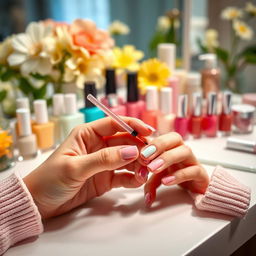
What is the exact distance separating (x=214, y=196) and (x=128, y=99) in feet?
1.45

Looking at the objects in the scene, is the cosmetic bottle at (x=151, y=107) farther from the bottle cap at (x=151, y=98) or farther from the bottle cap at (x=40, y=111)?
the bottle cap at (x=40, y=111)

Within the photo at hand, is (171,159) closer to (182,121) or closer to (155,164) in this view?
(155,164)

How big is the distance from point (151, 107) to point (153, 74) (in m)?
0.11

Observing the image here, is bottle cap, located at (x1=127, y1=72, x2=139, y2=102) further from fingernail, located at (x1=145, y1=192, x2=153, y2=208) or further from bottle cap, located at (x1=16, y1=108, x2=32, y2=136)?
fingernail, located at (x1=145, y1=192, x2=153, y2=208)

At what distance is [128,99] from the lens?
0.95 metres

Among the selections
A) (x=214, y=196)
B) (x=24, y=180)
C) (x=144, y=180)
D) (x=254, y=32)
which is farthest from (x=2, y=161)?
(x=254, y=32)

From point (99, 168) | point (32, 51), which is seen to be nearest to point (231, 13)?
point (32, 51)

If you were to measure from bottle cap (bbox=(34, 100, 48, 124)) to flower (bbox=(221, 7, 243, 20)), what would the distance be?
79 centimetres

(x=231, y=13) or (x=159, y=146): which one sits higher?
(x=231, y=13)

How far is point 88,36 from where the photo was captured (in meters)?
0.90

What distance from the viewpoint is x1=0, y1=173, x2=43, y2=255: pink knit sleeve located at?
0.51 metres

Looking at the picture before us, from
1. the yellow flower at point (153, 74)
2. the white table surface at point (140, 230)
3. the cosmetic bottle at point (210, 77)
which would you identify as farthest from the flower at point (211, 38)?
the white table surface at point (140, 230)

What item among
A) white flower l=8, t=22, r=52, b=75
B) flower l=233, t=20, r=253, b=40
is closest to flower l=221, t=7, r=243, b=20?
flower l=233, t=20, r=253, b=40

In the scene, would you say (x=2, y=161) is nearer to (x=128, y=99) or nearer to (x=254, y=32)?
(x=128, y=99)
